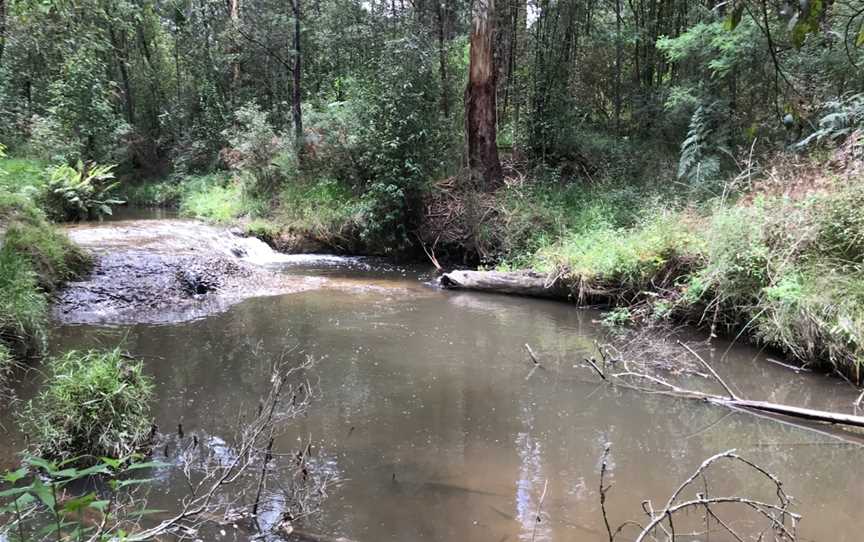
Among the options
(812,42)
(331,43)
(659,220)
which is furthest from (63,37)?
(331,43)

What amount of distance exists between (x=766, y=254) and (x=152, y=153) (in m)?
21.9

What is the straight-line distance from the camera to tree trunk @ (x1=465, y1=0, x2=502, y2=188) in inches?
444

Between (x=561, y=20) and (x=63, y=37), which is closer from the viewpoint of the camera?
(x=63, y=37)

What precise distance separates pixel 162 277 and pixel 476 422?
6.07 m

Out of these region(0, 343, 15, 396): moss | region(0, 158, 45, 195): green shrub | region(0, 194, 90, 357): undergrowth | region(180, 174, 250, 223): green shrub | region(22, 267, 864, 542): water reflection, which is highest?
region(0, 158, 45, 195): green shrub

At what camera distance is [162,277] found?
8.56m

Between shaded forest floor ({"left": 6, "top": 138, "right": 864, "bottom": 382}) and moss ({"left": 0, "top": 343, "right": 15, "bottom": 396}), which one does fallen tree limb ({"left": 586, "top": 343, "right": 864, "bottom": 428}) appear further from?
moss ({"left": 0, "top": 343, "right": 15, "bottom": 396})

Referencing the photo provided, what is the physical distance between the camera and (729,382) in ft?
18.1

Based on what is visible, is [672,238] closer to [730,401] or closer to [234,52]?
[730,401]

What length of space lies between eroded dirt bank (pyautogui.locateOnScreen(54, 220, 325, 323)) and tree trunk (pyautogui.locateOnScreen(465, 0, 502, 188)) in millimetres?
4369

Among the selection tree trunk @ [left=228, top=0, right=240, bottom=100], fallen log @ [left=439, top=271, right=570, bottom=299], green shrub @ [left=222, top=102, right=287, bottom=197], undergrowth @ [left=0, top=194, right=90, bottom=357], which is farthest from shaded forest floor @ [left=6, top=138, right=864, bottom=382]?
tree trunk @ [left=228, top=0, right=240, bottom=100]

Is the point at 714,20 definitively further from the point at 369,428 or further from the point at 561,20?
the point at 369,428

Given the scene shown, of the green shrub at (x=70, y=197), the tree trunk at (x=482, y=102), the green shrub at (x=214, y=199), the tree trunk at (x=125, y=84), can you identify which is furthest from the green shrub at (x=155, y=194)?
the tree trunk at (x=482, y=102)

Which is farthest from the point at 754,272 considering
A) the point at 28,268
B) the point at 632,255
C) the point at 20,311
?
the point at 28,268
